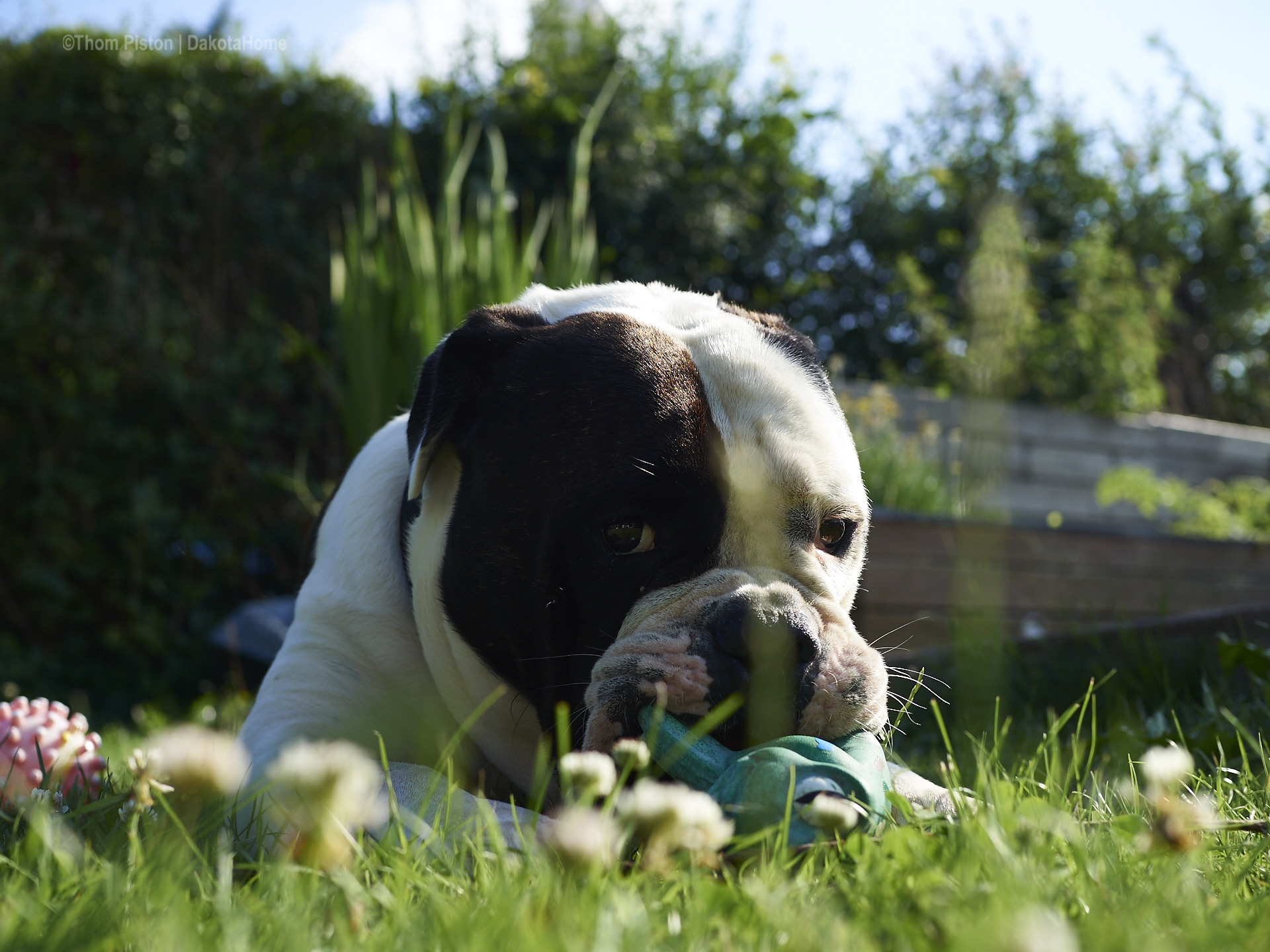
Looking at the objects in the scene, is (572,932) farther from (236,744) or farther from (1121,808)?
(236,744)

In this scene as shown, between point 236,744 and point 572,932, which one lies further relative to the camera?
point 236,744

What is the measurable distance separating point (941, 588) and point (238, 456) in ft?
13.0

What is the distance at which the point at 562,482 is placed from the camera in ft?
6.09

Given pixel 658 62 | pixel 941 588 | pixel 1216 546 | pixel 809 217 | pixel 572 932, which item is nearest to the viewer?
pixel 572 932

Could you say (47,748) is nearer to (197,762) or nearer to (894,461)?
(197,762)

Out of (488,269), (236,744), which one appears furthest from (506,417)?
(488,269)

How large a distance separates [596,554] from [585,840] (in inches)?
35.4

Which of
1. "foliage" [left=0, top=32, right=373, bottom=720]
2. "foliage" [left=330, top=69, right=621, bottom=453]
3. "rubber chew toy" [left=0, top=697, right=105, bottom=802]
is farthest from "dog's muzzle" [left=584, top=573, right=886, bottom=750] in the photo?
"foliage" [left=0, top=32, right=373, bottom=720]

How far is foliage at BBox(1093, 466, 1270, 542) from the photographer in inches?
245

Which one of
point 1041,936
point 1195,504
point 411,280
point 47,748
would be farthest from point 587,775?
point 1195,504

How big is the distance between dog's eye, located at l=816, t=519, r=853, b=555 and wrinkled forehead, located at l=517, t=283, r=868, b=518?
4cm

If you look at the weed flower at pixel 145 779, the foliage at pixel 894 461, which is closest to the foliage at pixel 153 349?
the foliage at pixel 894 461

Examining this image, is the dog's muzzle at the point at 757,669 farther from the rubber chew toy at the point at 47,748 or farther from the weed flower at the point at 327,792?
the rubber chew toy at the point at 47,748

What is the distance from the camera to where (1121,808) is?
5.29ft
